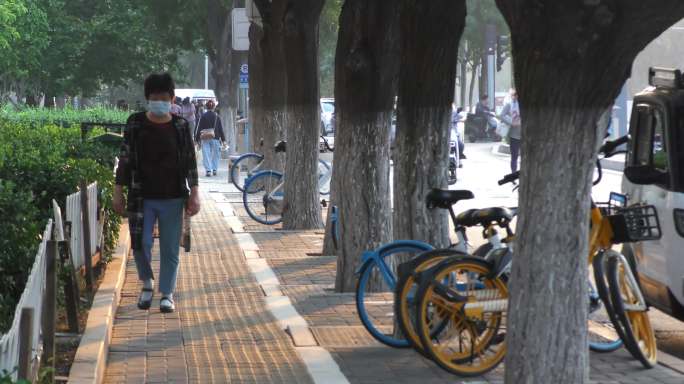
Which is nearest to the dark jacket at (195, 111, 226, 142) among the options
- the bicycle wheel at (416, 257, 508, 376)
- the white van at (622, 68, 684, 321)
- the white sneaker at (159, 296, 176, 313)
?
the white sneaker at (159, 296, 176, 313)

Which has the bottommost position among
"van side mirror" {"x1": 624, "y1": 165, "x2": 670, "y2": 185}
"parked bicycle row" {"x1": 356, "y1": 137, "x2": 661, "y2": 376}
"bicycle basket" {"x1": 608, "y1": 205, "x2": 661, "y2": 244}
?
"parked bicycle row" {"x1": 356, "y1": 137, "x2": 661, "y2": 376}

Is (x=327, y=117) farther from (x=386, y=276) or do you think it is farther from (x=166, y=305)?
(x=386, y=276)

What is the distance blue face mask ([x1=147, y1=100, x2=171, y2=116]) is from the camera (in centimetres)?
1018

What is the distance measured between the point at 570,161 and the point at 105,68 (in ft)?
145

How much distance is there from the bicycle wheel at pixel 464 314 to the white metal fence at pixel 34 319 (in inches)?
85.3

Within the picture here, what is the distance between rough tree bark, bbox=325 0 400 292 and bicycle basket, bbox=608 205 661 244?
316cm

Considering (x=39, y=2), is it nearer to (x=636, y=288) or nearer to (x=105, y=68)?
(x=105, y=68)

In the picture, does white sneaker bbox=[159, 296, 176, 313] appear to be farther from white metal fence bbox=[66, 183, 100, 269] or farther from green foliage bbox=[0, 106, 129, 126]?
green foliage bbox=[0, 106, 129, 126]

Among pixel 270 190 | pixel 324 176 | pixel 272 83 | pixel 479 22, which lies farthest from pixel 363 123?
pixel 479 22

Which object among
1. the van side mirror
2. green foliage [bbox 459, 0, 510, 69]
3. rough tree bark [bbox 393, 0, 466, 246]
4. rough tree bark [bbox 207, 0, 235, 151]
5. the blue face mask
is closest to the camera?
the van side mirror

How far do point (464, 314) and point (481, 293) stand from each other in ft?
0.51

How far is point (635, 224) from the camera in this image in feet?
28.7

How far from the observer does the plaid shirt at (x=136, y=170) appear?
403 inches

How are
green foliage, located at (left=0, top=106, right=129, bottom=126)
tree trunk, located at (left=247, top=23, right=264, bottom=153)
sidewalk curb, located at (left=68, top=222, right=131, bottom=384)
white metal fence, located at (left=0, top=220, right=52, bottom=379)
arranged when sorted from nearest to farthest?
white metal fence, located at (left=0, top=220, right=52, bottom=379)
sidewalk curb, located at (left=68, top=222, right=131, bottom=384)
tree trunk, located at (left=247, top=23, right=264, bottom=153)
green foliage, located at (left=0, top=106, right=129, bottom=126)
